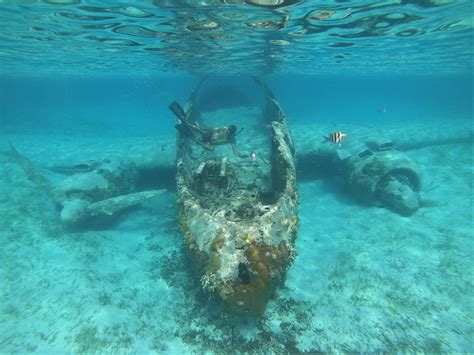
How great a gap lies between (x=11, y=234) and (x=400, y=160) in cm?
1462

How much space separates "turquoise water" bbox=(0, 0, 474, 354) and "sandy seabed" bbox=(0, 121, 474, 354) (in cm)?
4

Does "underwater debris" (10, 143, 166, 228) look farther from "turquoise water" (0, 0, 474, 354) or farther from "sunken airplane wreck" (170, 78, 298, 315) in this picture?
"sunken airplane wreck" (170, 78, 298, 315)

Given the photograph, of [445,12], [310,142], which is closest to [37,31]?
[310,142]

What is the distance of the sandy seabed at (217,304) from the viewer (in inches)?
235

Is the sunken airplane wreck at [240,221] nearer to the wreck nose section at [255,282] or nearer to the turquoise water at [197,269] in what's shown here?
the wreck nose section at [255,282]

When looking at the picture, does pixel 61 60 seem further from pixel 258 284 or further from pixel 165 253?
pixel 258 284

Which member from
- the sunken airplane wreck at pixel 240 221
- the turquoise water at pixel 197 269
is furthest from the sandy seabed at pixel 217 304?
the sunken airplane wreck at pixel 240 221

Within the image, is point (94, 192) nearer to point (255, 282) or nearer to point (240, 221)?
point (240, 221)

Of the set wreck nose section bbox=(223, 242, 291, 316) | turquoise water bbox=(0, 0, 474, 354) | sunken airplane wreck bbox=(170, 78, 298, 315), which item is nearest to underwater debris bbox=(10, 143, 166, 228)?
turquoise water bbox=(0, 0, 474, 354)

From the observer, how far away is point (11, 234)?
9891 mm

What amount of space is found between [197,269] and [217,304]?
0.91 meters

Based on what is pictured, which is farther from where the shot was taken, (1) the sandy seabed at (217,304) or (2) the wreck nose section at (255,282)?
(1) the sandy seabed at (217,304)

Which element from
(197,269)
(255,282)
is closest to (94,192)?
(197,269)

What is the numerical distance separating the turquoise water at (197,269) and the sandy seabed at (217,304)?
1.4 inches
